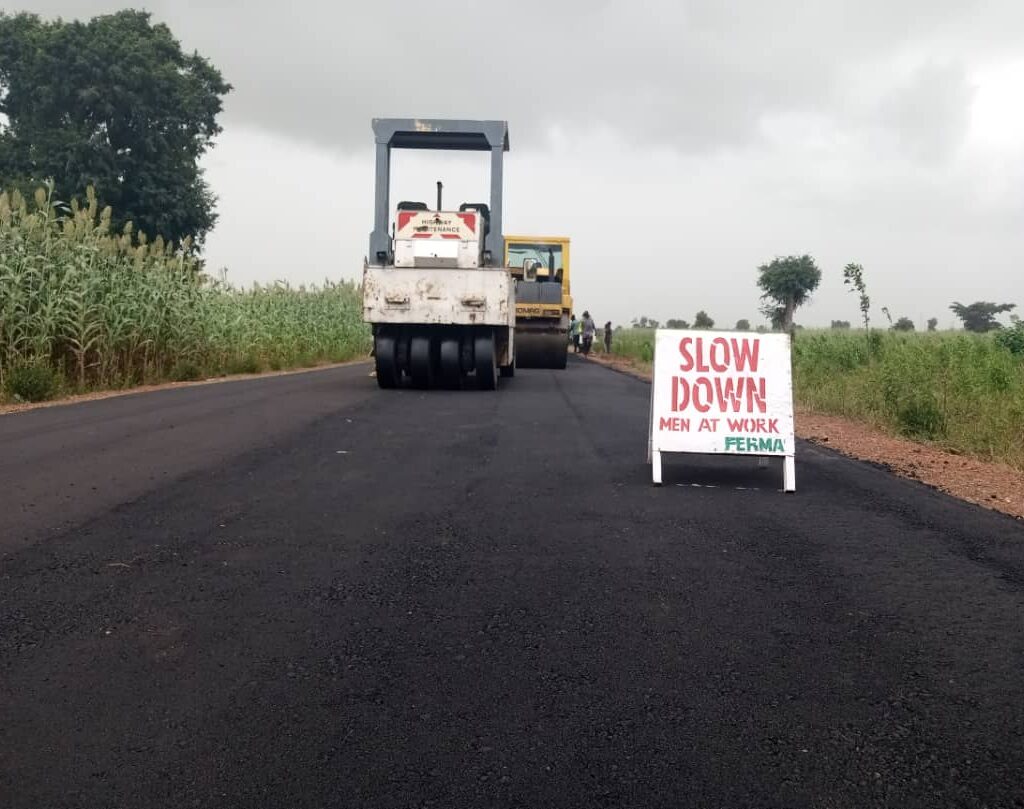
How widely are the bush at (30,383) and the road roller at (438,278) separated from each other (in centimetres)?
491

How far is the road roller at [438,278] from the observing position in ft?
54.4

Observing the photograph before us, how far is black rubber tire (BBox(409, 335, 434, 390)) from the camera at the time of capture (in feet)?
55.9

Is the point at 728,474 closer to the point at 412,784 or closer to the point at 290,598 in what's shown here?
the point at 290,598

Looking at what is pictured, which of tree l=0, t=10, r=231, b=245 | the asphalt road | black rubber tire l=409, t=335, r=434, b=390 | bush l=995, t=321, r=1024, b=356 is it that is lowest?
the asphalt road

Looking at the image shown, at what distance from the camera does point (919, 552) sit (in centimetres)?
582

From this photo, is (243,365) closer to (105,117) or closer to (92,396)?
(92,396)

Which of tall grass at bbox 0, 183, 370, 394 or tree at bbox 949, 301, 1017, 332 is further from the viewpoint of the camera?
tree at bbox 949, 301, 1017, 332

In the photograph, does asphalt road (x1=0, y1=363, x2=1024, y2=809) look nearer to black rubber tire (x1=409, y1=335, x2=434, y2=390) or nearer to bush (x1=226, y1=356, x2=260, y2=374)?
black rubber tire (x1=409, y1=335, x2=434, y2=390)

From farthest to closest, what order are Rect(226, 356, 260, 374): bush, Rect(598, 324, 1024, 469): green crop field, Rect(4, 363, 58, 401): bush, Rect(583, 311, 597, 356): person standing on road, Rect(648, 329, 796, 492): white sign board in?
1. Rect(583, 311, 597, 356): person standing on road
2. Rect(226, 356, 260, 374): bush
3. Rect(4, 363, 58, 401): bush
4. Rect(598, 324, 1024, 469): green crop field
5. Rect(648, 329, 796, 492): white sign board

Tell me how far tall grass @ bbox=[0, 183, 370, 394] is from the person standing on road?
2320 cm

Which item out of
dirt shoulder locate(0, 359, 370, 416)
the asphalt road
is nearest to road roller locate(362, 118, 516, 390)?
dirt shoulder locate(0, 359, 370, 416)

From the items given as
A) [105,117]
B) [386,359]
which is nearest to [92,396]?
[386,359]

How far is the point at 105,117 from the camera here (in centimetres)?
4156

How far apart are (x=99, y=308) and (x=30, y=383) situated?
2424mm
